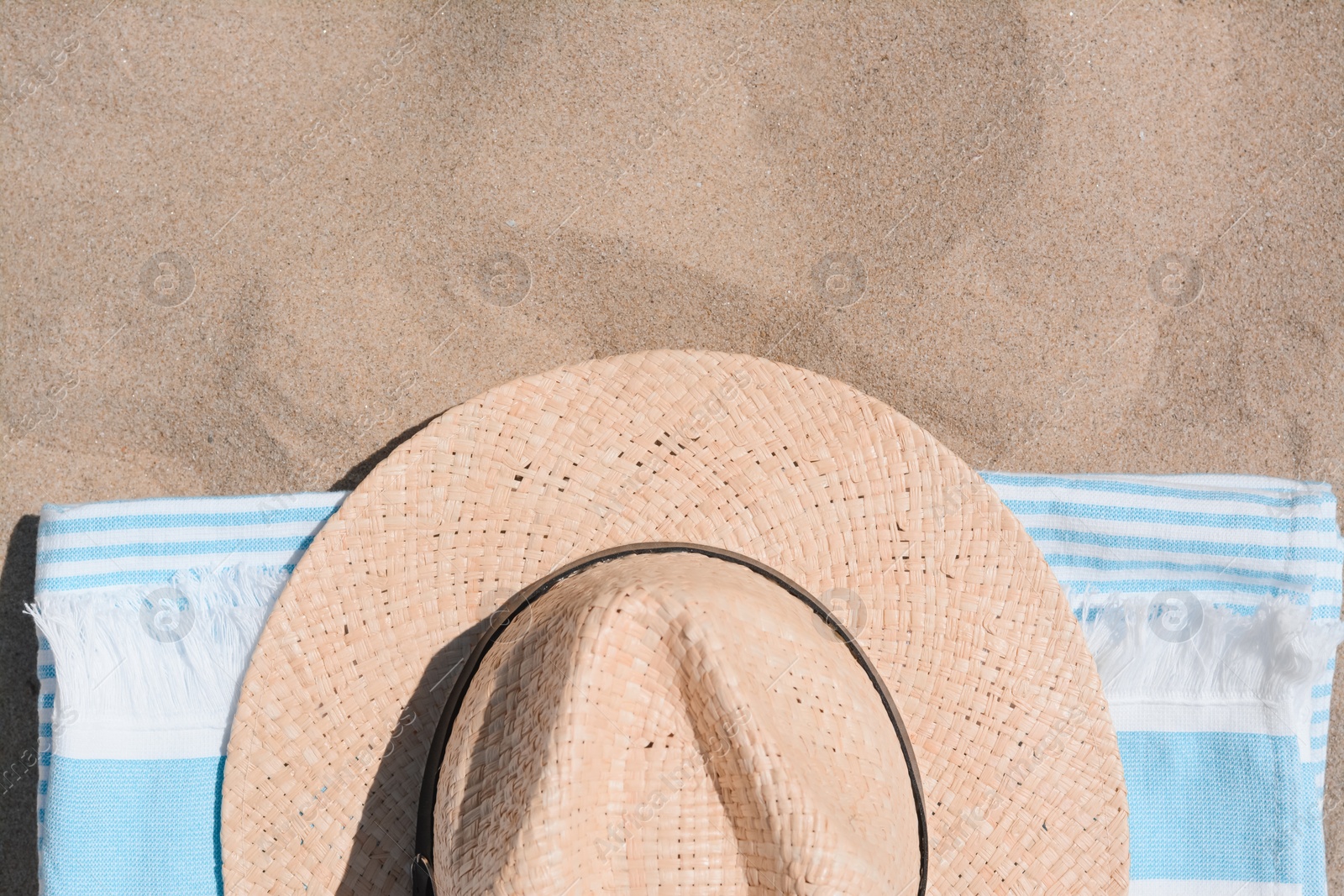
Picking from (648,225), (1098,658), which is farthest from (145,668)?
(1098,658)

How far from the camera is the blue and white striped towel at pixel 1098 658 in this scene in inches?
70.8

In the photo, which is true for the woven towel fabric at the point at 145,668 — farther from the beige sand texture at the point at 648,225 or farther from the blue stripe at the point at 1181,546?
the blue stripe at the point at 1181,546

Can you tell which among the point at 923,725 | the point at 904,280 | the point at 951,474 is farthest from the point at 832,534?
the point at 904,280

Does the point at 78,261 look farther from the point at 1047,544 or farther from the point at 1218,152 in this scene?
the point at 1218,152

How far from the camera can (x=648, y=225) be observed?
2238mm

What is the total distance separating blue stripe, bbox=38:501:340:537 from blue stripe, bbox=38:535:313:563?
0.03 meters

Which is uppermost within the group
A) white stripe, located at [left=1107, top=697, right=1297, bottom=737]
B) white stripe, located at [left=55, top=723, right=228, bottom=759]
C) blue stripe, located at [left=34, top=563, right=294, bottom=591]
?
blue stripe, located at [left=34, top=563, right=294, bottom=591]

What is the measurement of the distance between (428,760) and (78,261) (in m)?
1.62

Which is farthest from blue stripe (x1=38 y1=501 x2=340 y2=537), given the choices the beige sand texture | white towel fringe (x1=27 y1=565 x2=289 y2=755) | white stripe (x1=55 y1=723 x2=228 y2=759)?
white stripe (x1=55 y1=723 x2=228 y2=759)

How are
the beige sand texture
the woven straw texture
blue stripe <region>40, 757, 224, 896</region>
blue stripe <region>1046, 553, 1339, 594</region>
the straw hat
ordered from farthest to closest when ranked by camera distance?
the beige sand texture, blue stripe <region>1046, 553, 1339, 594</region>, blue stripe <region>40, 757, 224, 896</region>, the straw hat, the woven straw texture

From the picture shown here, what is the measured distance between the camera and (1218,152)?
7.73 ft

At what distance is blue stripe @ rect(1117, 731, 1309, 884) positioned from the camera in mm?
1915

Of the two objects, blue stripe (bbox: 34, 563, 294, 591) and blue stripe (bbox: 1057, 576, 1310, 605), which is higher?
blue stripe (bbox: 1057, 576, 1310, 605)

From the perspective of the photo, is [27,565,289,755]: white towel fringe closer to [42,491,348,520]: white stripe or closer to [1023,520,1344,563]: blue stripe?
[42,491,348,520]: white stripe
